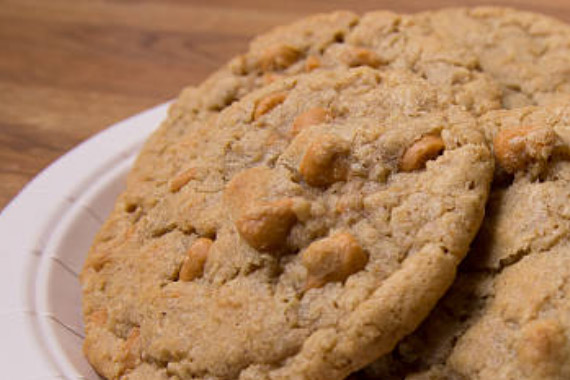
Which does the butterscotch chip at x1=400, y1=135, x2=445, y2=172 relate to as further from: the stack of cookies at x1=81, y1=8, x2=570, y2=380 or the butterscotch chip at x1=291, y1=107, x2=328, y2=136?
the butterscotch chip at x1=291, y1=107, x2=328, y2=136

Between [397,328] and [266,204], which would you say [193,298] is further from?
[397,328]

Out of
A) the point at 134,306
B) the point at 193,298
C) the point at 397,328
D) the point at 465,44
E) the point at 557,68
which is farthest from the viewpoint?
the point at 465,44

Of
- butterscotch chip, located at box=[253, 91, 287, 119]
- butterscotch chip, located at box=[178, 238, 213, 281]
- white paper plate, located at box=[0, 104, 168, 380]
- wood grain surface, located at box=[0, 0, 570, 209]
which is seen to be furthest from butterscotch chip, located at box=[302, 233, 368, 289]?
wood grain surface, located at box=[0, 0, 570, 209]

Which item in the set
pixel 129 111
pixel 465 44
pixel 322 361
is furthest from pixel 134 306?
pixel 129 111

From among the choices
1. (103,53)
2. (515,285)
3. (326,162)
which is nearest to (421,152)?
(326,162)

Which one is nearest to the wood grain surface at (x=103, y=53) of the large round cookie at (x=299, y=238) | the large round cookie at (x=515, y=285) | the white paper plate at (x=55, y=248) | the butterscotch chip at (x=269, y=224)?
the white paper plate at (x=55, y=248)

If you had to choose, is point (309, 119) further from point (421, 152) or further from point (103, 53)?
point (103, 53)

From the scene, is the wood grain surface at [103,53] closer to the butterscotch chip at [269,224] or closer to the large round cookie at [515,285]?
the butterscotch chip at [269,224]
